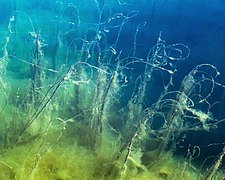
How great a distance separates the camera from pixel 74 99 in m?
3.92

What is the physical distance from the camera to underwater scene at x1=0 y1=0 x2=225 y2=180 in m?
3.07

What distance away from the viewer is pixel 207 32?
21.4 ft

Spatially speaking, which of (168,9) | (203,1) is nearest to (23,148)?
(168,9)

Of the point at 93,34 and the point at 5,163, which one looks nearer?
the point at 5,163

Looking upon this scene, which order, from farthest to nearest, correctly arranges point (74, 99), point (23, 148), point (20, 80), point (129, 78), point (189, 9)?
point (189, 9) < point (129, 78) < point (20, 80) < point (74, 99) < point (23, 148)

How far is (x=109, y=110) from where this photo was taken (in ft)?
13.2

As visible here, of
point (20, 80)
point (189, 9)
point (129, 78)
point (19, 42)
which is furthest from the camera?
point (189, 9)

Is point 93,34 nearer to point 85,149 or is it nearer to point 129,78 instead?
point 129,78

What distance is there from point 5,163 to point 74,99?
127 cm

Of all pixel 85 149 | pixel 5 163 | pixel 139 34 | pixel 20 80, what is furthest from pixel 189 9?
pixel 5 163

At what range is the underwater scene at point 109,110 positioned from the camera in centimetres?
307

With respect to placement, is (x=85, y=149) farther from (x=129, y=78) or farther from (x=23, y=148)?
(x=129, y=78)

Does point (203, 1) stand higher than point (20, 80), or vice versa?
point (203, 1)

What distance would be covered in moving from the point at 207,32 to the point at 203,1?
1578mm
